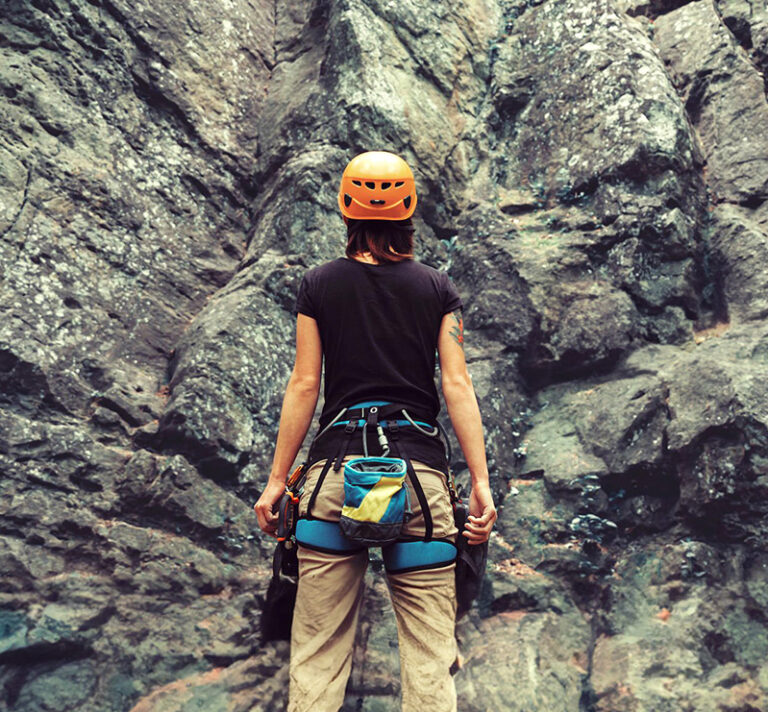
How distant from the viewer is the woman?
9.78 feet

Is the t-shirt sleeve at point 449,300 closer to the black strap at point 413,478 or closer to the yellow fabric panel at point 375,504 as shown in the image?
the black strap at point 413,478

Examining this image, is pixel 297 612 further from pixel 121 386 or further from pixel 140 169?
pixel 140 169

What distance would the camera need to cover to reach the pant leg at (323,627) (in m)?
2.91

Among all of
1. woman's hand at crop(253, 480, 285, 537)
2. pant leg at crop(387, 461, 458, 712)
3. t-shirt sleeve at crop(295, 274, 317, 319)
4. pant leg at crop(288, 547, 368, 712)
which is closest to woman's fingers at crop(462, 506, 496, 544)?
pant leg at crop(387, 461, 458, 712)

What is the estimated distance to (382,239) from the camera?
348 cm

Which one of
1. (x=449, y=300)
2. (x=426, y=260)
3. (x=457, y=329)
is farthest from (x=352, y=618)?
(x=426, y=260)

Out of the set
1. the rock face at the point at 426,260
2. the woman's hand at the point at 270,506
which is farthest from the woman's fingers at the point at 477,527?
the rock face at the point at 426,260

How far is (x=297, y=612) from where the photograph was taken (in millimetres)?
3088

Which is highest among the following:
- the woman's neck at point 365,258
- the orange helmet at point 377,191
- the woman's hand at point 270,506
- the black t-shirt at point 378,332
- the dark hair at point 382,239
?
→ the orange helmet at point 377,191

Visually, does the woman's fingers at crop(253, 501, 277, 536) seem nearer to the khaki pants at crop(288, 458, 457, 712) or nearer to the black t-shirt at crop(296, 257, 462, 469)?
the khaki pants at crop(288, 458, 457, 712)

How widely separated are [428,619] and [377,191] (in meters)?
2.19

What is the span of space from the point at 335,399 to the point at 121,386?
4.06 m

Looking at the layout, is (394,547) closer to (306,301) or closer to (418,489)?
(418,489)

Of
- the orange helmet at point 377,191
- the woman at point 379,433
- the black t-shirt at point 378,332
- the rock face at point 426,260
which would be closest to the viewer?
the woman at point 379,433
